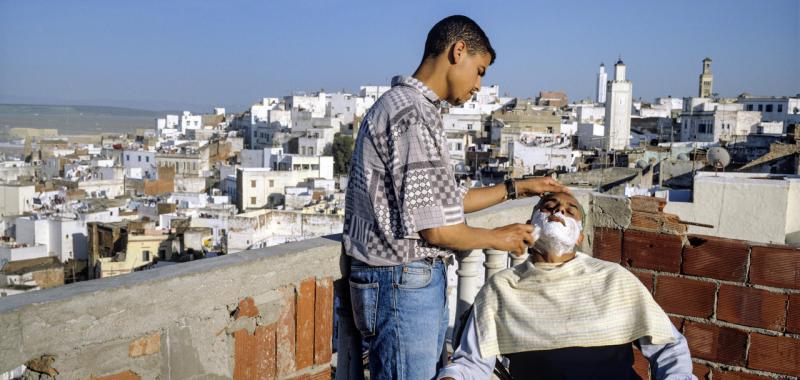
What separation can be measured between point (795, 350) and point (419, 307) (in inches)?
82.5

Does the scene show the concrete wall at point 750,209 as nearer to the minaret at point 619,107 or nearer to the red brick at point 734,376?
the red brick at point 734,376

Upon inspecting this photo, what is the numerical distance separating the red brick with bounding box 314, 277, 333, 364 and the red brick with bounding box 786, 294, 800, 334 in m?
2.24

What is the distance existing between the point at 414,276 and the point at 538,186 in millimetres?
880

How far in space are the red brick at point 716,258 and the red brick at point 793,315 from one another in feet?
0.79

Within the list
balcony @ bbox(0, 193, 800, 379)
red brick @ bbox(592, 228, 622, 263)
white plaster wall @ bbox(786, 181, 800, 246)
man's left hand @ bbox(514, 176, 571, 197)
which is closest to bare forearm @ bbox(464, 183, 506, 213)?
man's left hand @ bbox(514, 176, 571, 197)

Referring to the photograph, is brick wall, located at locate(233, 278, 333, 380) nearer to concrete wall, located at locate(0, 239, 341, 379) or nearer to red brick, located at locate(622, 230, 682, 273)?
concrete wall, located at locate(0, 239, 341, 379)

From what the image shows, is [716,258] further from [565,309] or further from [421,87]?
[421,87]

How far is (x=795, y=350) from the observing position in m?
3.77

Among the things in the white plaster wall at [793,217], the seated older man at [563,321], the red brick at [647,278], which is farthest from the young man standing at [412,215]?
the white plaster wall at [793,217]

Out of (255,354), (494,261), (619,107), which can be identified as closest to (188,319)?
(255,354)

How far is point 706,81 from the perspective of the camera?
73312 millimetres

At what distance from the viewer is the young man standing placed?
264cm

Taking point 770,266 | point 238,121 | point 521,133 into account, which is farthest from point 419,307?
point 238,121

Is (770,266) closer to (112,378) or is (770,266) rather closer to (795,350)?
(795,350)
